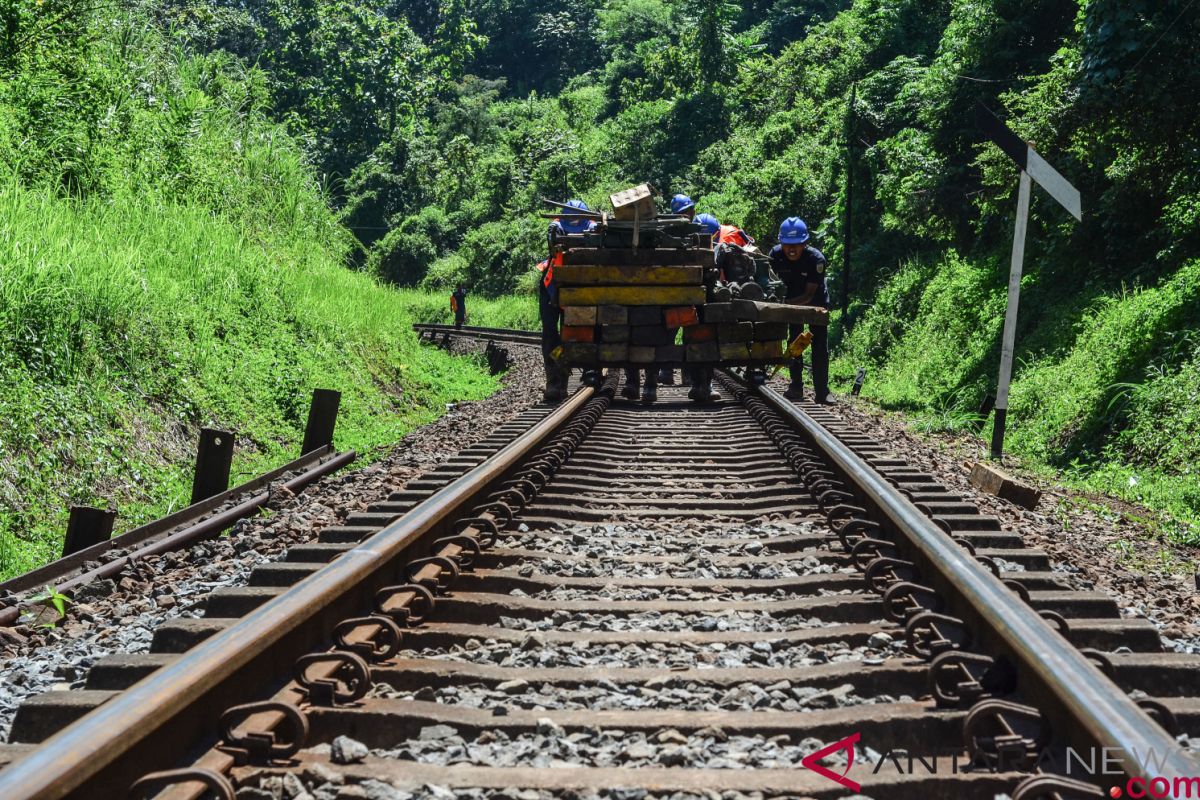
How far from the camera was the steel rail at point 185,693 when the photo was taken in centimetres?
203

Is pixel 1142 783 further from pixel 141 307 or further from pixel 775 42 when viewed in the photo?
pixel 775 42

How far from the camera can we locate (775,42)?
65.6m

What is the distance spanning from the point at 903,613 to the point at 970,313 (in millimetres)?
13976

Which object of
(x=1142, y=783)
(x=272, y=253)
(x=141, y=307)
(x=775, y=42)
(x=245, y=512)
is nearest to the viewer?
(x=1142, y=783)

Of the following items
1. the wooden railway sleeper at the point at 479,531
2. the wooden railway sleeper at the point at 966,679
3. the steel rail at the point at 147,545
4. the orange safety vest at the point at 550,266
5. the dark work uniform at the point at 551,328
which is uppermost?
the orange safety vest at the point at 550,266

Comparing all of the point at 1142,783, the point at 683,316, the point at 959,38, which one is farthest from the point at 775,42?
the point at 1142,783

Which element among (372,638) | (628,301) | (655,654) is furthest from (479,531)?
(628,301)

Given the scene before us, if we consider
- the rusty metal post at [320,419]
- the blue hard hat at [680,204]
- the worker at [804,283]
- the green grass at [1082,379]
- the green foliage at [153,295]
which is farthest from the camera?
the blue hard hat at [680,204]

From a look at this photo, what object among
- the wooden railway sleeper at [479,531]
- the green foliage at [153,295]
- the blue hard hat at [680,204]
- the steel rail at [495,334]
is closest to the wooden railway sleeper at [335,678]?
the wooden railway sleeper at [479,531]

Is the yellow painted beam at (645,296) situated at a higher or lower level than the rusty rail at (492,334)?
higher

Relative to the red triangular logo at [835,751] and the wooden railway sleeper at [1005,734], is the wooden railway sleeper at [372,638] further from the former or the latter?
the wooden railway sleeper at [1005,734]

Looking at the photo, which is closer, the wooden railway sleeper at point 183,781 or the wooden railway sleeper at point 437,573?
the wooden railway sleeper at point 183,781

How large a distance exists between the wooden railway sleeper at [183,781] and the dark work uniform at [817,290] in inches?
354

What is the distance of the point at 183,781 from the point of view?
223 cm
